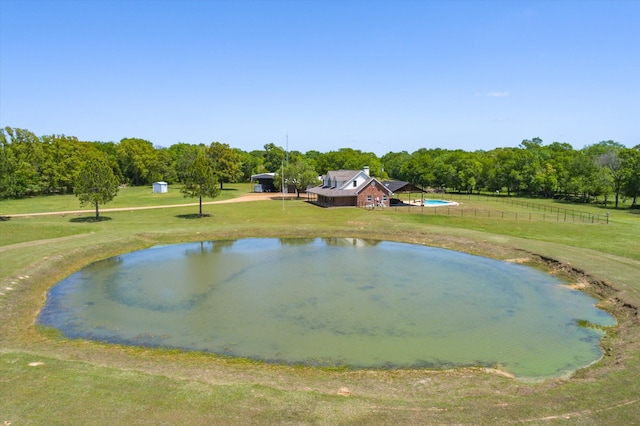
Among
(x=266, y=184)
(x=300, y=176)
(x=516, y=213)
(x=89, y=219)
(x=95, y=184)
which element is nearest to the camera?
(x=95, y=184)

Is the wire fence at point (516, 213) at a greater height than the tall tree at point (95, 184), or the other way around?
the tall tree at point (95, 184)

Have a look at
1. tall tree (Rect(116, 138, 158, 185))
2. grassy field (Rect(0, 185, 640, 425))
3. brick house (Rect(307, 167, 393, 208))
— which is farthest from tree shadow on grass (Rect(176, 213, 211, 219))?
tall tree (Rect(116, 138, 158, 185))

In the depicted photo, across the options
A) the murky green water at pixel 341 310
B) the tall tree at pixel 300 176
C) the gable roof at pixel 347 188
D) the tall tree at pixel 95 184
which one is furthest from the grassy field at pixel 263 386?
the tall tree at pixel 300 176

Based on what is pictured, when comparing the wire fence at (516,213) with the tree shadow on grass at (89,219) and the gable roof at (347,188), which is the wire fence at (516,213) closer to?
the gable roof at (347,188)

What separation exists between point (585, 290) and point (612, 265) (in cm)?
510

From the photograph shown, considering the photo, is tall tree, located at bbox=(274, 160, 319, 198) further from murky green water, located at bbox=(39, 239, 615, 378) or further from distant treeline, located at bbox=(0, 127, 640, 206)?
murky green water, located at bbox=(39, 239, 615, 378)

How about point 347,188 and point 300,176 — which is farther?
point 300,176

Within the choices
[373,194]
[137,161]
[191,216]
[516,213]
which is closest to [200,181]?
[191,216]

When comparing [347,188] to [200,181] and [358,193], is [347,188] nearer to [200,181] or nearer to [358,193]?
[358,193]

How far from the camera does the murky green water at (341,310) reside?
1881cm

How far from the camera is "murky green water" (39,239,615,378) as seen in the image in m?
18.8

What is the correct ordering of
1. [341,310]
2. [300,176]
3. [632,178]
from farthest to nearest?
[300,176] < [632,178] < [341,310]

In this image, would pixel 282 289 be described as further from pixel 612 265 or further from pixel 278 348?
pixel 612 265

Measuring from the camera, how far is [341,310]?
2372 cm
